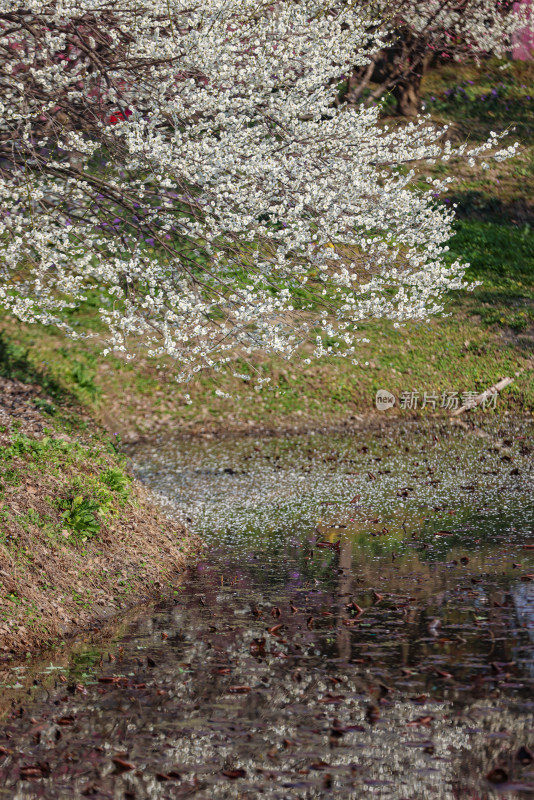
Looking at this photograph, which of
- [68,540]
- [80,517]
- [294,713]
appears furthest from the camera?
[80,517]

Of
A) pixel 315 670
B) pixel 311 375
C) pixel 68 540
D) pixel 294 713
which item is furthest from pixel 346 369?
pixel 294 713

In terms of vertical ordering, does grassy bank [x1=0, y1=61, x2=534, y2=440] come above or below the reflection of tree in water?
above

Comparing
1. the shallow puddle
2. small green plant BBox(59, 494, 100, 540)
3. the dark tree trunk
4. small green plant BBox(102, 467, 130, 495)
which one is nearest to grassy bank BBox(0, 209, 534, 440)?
the shallow puddle

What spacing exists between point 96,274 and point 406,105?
18.7 m

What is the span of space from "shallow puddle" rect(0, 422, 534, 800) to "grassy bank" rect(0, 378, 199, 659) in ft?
1.42

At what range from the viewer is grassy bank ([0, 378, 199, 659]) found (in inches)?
321

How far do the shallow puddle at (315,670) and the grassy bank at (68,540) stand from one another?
434mm

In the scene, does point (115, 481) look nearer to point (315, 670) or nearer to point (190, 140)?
point (190, 140)

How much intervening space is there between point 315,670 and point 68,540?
3192 mm

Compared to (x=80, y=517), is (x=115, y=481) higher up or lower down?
higher up

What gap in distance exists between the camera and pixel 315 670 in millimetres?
6996

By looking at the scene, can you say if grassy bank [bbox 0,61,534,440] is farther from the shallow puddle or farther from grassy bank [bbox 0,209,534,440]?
the shallow puddle

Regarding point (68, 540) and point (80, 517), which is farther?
point (80, 517)

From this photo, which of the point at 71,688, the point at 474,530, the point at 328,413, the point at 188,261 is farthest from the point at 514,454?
the point at 71,688
